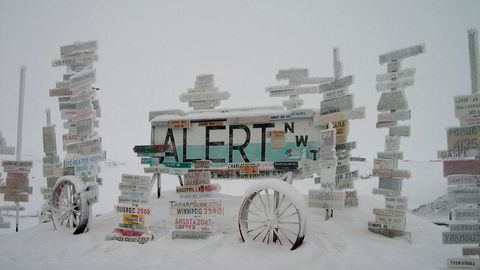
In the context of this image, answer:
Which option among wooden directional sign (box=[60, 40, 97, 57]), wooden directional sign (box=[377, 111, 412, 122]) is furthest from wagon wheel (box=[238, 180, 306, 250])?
wooden directional sign (box=[60, 40, 97, 57])

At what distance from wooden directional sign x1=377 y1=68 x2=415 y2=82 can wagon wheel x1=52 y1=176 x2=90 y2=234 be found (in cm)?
682

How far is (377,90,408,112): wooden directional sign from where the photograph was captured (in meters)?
6.89

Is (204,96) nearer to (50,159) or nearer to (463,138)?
(50,159)

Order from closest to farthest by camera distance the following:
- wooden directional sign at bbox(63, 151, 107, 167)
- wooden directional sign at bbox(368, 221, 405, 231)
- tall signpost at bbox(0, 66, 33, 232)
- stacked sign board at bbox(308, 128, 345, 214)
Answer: wooden directional sign at bbox(368, 221, 405, 231) → stacked sign board at bbox(308, 128, 345, 214) → wooden directional sign at bbox(63, 151, 107, 167) → tall signpost at bbox(0, 66, 33, 232)

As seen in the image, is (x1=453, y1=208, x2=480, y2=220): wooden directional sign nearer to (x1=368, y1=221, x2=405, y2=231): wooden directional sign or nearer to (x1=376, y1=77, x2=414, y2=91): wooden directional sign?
(x1=368, y1=221, x2=405, y2=231): wooden directional sign

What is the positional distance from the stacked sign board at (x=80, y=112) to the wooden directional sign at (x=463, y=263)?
693 centimetres

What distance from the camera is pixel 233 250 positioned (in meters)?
5.35

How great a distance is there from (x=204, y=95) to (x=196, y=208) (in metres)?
3.84

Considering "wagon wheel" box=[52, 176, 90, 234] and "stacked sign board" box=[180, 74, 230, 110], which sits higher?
"stacked sign board" box=[180, 74, 230, 110]

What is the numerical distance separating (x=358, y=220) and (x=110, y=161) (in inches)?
1143

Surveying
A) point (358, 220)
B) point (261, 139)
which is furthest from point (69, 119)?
point (358, 220)

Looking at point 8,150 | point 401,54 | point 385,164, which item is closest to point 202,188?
point 385,164

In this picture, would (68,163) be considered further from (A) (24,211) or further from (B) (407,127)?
(A) (24,211)

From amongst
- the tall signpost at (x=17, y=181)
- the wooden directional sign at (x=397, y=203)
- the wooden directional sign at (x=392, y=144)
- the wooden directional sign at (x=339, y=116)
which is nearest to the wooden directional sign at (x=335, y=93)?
the wooden directional sign at (x=339, y=116)
